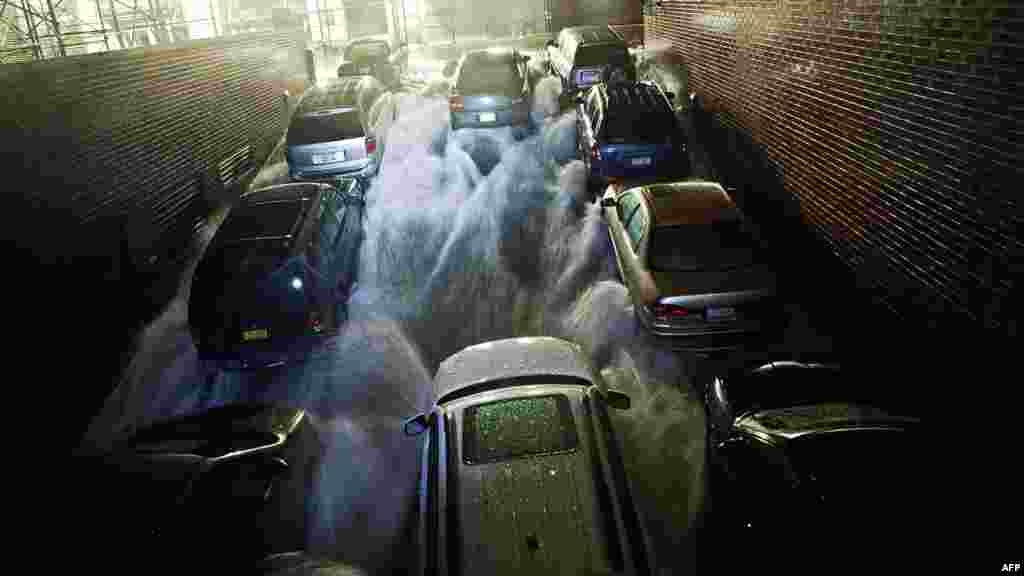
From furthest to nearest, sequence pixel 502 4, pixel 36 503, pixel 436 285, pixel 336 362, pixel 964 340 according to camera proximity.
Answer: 1. pixel 502 4
2. pixel 436 285
3. pixel 336 362
4. pixel 964 340
5. pixel 36 503

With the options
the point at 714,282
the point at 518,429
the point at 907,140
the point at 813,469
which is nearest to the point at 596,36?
the point at 907,140

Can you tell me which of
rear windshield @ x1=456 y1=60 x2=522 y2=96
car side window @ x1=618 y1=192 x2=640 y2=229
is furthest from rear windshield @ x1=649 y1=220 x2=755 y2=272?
rear windshield @ x1=456 y1=60 x2=522 y2=96

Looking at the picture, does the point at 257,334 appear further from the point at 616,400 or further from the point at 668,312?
the point at 668,312

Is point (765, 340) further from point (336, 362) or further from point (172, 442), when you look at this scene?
point (172, 442)

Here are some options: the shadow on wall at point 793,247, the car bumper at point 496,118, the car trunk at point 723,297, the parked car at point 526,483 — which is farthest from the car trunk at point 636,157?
the parked car at point 526,483

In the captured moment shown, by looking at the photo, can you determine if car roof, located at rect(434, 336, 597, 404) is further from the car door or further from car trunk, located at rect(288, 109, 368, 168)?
car trunk, located at rect(288, 109, 368, 168)

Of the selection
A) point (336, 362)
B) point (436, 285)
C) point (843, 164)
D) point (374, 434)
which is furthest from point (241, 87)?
point (843, 164)
